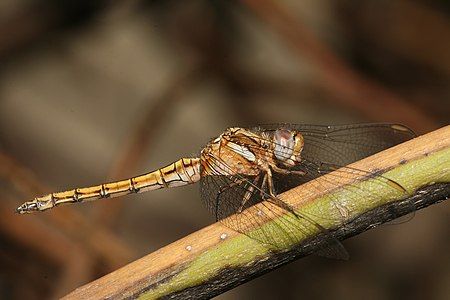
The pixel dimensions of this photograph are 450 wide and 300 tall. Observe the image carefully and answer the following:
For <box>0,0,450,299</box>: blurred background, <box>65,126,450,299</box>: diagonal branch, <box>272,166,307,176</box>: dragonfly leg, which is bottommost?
Result: <box>65,126,450,299</box>: diagonal branch

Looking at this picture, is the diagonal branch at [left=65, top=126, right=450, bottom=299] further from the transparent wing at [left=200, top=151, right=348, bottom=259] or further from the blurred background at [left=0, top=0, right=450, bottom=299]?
the blurred background at [left=0, top=0, right=450, bottom=299]

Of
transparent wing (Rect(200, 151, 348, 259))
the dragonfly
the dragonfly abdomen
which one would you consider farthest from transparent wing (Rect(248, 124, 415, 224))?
the dragonfly abdomen

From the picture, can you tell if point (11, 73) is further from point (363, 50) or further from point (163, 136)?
point (363, 50)

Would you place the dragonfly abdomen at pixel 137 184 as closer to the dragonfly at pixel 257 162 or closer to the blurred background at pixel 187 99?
the dragonfly at pixel 257 162

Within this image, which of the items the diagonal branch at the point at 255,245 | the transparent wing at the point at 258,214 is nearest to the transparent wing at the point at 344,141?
the transparent wing at the point at 258,214

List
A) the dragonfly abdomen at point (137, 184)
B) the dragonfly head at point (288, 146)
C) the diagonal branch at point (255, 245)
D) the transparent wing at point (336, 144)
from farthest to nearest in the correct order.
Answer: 1. the dragonfly abdomen at point (137, 184)
2. the dragonfly head at point (288, 146)
3. the transparent wing at point (336, 144)
4. the diagonal branch at point (255, 245)

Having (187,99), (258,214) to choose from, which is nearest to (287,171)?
(258,214)
